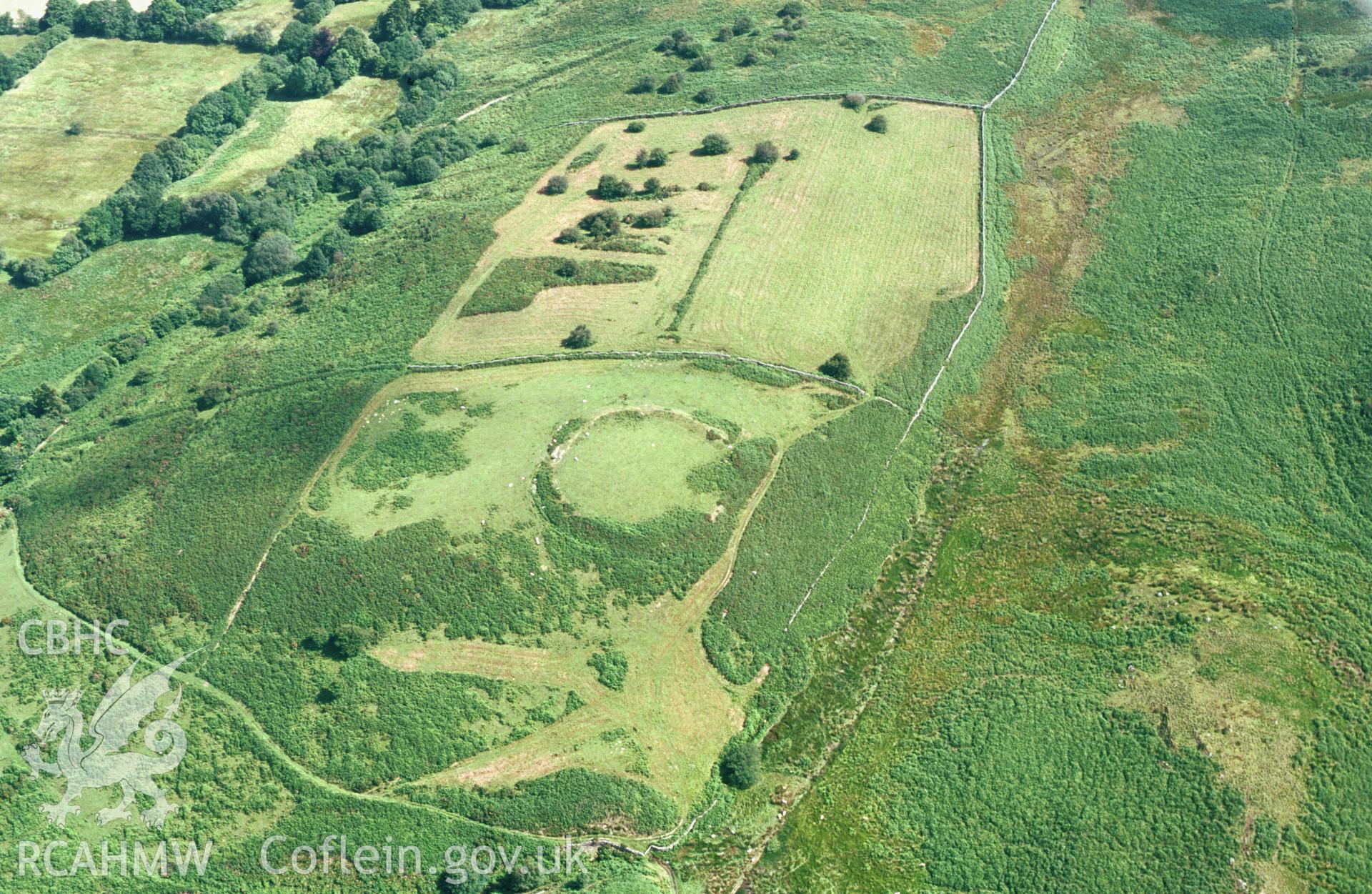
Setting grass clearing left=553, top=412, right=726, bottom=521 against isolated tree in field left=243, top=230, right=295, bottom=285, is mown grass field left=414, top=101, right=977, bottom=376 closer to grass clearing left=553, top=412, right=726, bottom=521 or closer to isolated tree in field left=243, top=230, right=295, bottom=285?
grass clearing left=553, top=412, right=726, bottom=521

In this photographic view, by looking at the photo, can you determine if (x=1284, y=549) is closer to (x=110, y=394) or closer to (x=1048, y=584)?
(x=1048, y=584)

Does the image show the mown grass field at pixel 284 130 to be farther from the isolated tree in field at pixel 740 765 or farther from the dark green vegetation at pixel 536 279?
the isolated tree in field at pixel 740 765

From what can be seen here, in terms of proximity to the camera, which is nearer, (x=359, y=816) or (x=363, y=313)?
(x=359, y=816)

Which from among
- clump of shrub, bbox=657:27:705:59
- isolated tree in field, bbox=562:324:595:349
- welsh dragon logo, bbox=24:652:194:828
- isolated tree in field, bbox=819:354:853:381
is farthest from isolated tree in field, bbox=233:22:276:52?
isolated tree in field, bbox=819:354:853:381

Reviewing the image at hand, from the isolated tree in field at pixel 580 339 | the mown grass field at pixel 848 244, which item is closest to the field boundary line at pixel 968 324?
the mown grass field at pixel 848 244

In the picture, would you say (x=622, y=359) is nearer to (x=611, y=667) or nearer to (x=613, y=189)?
(x=613, y=189)

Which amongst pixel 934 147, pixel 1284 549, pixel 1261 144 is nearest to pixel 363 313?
pixel 934 147
